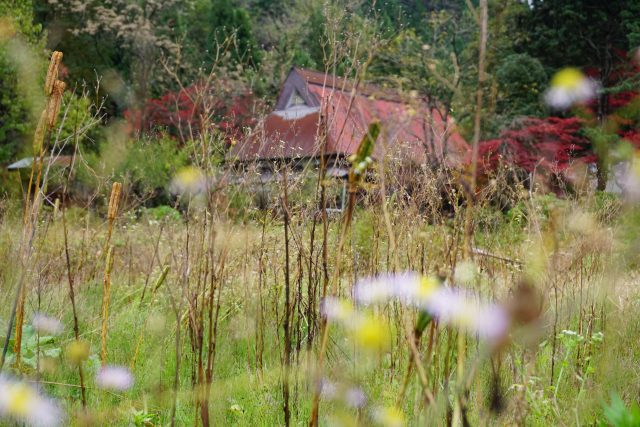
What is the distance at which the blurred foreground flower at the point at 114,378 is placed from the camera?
1933 mm

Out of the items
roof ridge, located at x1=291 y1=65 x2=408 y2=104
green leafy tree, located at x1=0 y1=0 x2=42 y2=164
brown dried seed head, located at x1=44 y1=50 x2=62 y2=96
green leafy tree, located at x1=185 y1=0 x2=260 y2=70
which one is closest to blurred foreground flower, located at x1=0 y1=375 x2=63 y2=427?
brown dried seed head, located at x1=44 y1=50 x2=62 y2=96

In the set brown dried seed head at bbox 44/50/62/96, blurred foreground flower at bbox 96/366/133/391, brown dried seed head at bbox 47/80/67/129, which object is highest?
brown dried seed head at bbox 44/50/62/96

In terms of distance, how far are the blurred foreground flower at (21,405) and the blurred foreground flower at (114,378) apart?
1.27 ft

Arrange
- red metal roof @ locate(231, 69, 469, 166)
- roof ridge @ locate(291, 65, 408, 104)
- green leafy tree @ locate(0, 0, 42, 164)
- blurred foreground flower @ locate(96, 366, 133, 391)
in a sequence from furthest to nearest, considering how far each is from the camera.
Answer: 1. green leafy tree @ locate(0, 0, 42, 164)
2. blurred foreground flower @ locate(96, 366, 133, 391)
3. roof ridge @ locate(291, 65, 408, 104)
4. red metal roof @ locate(231, 69, 469, 166)

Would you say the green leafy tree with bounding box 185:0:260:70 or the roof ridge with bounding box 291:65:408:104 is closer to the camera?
the roof ridge with bounding box 291:65:408:104

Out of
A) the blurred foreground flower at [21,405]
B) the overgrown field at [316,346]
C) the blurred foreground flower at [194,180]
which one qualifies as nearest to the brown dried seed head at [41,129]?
the overgrown field at [316,346]

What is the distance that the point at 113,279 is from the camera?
13.1 ft

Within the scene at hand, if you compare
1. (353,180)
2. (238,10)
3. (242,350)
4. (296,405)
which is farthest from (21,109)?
(353,180)

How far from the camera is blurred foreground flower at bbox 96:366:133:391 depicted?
1.93 meters

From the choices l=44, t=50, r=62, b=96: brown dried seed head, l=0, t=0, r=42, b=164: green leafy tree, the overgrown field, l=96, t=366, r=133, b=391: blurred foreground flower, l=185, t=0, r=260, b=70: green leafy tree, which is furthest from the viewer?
l=185, t=0, r=260, b=70: green leafy tree

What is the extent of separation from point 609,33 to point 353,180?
44.1 feet

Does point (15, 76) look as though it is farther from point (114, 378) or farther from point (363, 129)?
point (363, 129)

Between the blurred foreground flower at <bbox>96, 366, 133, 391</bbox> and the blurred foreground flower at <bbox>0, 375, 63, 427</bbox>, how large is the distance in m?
0.39

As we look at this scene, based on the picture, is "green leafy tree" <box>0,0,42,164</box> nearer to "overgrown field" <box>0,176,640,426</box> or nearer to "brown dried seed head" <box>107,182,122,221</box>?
"overgrown field" <box>0,176,640,426</box>
